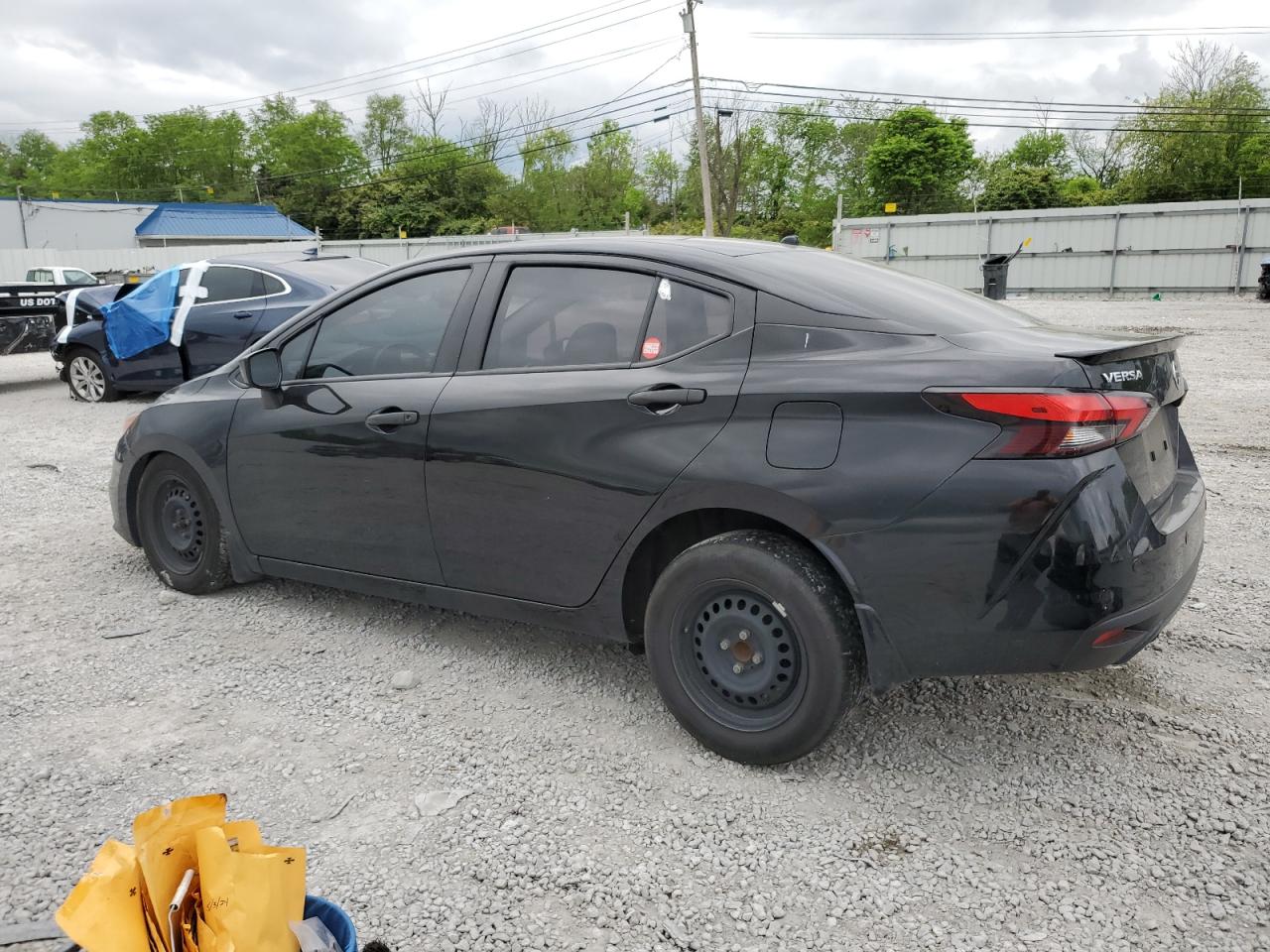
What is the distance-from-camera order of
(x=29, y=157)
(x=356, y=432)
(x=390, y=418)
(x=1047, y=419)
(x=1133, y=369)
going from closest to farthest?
(x=1047, y=419)
(x=1133, y=369)
(x=390, y=418)
(x=356, y=432)
(x=29, y=157)

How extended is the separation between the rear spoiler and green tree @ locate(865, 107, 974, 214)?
6697 cm

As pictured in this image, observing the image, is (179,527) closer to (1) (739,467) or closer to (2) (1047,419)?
(1) (739,467)

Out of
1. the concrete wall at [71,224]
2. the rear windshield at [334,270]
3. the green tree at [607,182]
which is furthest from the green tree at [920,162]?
the rear windshield at [334,270]

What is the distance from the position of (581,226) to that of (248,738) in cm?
6738

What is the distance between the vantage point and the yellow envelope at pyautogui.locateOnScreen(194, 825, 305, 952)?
5.54ft

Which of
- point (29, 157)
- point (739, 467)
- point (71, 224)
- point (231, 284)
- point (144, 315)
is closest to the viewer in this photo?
point (739, 467)

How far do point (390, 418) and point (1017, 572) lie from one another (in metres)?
2.27

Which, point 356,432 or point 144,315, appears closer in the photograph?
point 356,432

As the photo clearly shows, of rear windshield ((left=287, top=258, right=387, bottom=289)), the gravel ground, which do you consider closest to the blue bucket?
the gravel ground

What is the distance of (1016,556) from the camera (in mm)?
2512

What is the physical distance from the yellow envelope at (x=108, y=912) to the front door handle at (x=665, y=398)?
→ 1.87 m

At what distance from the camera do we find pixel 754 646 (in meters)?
2.91

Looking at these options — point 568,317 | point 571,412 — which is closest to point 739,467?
point 571,412

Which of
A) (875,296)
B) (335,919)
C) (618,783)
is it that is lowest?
(618,783)
